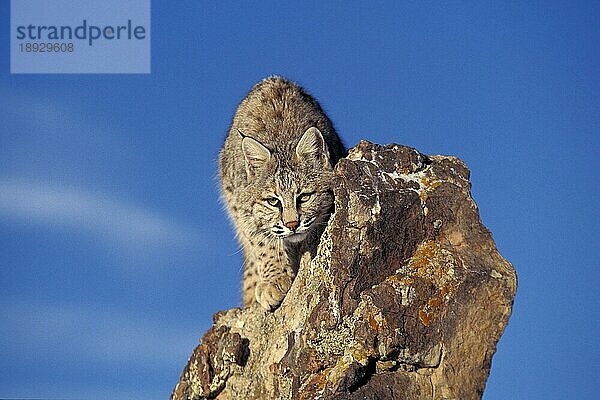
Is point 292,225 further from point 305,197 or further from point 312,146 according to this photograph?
point 312,146

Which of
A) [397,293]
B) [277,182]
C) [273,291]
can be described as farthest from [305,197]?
[397,293]

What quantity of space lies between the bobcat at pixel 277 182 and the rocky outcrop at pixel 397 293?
0.72m

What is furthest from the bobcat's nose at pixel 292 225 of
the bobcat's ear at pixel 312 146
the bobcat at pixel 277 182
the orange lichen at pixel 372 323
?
the orange lichen at pixel 372 323

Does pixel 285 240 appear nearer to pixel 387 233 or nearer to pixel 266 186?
pixel 266 186

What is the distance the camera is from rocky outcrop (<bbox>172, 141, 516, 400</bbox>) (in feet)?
24.4

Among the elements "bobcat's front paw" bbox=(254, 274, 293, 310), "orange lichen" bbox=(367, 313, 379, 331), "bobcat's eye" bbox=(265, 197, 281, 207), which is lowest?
"orange lichen" bbox=(367, 313, 379, 331)

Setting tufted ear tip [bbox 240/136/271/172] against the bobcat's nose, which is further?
tufted ear tip [bbox 240/136/271/172]

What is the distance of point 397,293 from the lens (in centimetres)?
759

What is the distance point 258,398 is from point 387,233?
2345 mm

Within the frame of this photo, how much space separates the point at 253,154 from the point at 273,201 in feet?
2.25

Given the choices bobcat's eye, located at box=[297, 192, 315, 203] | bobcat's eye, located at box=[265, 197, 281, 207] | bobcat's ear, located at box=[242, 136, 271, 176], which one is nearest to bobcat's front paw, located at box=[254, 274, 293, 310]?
bobcat's eye, located at box=[265, 197, 281, 207]

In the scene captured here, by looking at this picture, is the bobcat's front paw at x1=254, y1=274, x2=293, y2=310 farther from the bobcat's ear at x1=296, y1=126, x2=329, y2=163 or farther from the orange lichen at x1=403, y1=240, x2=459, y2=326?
the orange lichen at x1=403, y1=240, x2=459, y2=326

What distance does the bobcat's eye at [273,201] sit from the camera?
946 centimetres

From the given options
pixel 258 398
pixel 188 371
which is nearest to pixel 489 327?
pixel 258 398
